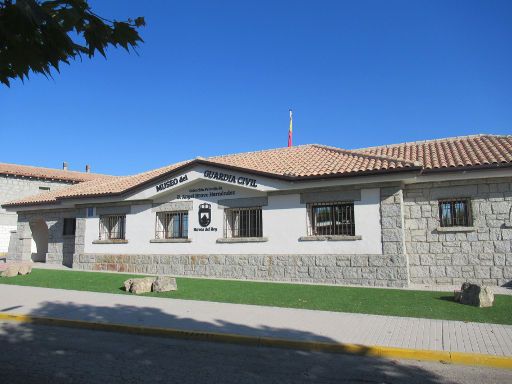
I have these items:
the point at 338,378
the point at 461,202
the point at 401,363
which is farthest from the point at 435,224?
the point at 338,378

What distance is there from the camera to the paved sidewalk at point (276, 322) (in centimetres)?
627

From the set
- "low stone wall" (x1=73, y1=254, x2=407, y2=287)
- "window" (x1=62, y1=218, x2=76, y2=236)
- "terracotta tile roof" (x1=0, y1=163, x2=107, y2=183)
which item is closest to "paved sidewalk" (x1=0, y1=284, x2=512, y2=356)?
"low stone wall" (x1=73, y1=254, x2=407, y2=287)

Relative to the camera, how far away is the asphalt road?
15.8 feet

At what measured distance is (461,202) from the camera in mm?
13070

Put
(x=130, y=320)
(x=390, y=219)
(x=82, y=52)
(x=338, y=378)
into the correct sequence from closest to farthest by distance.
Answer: (x=82, y=52), (x=338, y=378), (x=130, y=320), (x=390, y=219)

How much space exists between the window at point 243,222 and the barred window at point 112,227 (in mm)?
5042

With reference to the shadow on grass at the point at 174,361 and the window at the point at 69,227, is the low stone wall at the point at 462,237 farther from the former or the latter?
the window at the point at 69,227

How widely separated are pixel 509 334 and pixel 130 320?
254 inches

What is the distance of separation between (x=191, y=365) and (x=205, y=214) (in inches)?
414

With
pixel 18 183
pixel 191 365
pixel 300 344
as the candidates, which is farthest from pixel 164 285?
pixel 18 183

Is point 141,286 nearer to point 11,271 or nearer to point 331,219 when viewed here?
point 331,219

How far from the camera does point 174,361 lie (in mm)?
5527

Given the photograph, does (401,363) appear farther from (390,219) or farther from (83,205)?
(83,205)

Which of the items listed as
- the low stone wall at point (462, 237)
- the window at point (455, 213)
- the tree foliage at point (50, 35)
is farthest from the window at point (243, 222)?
the tree foliage at point (50, 35)
